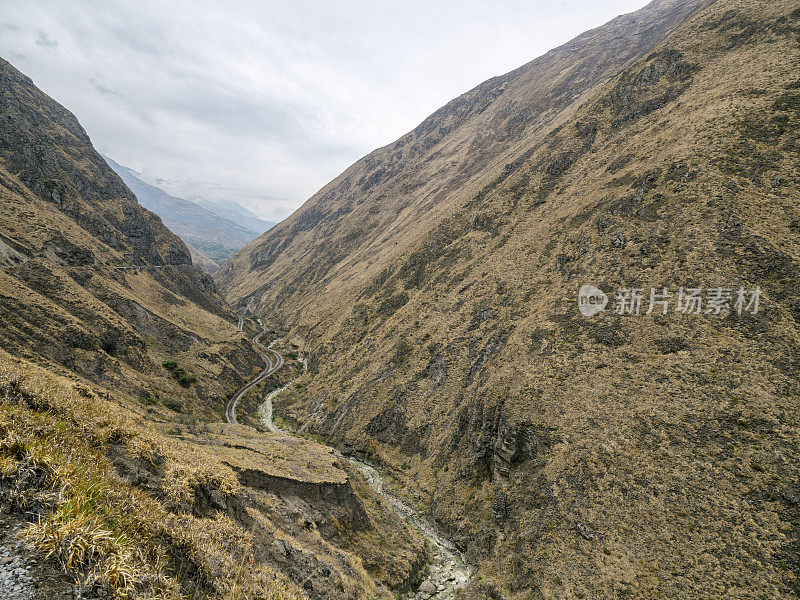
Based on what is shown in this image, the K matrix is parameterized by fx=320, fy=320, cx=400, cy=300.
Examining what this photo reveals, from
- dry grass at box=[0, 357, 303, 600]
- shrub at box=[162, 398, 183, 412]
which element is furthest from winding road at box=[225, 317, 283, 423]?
dry grass at box=[0, 357, 303, 600]

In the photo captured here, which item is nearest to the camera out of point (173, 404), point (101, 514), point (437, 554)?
point (101, 514)

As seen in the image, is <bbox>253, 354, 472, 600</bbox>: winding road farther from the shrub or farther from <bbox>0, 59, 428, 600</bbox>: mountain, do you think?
the shrub

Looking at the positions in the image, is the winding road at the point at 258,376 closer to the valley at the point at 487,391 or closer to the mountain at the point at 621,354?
the valley at the point at 487,391

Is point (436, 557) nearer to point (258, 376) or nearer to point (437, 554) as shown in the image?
point (437, 554)

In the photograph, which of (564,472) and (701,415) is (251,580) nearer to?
(564,472)

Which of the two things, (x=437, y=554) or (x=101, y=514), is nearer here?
(x=101, y=514)

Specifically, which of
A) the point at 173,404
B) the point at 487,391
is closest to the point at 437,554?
the point at 487,391
